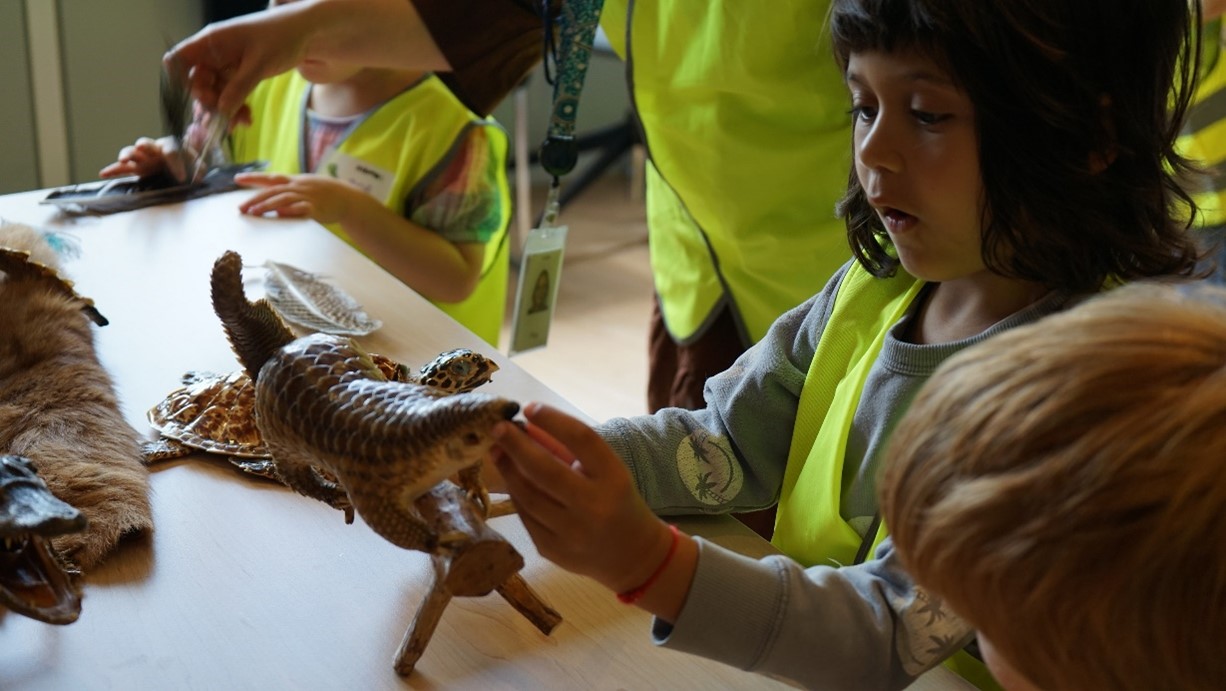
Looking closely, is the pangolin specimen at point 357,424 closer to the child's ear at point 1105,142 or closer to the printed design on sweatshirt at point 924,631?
the printed design on sweatshirt at point 924,631

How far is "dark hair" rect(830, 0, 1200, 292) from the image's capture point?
836mm

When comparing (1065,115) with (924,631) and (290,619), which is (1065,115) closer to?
(924,631)

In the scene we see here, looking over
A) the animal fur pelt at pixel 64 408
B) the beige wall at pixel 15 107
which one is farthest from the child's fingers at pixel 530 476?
the beige wall at pixel 15 107

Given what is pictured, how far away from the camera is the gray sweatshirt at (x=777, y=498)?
73cm

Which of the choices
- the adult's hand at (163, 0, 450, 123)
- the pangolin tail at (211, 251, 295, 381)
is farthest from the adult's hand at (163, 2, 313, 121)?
the pangolin tail at (211, 251, 295, 381)

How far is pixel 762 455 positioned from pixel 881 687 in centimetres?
29

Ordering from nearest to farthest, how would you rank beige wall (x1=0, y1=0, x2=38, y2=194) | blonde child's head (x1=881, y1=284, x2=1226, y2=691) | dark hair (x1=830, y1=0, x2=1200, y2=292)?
1. blonde child's head (x1=881, y1=284, x2=1226, y2=691)
2. dark hair (x1=830, y1=0, x2=1200, y2=292)
3. beige wall (x1=0, y1=0, x2=38, y2=194)

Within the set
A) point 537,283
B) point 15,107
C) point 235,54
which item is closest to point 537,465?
point 537,283

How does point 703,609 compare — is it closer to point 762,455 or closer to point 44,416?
point 762,455

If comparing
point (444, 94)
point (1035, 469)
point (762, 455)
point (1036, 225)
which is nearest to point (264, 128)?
point (444, 94)

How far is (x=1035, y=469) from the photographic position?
0.56m

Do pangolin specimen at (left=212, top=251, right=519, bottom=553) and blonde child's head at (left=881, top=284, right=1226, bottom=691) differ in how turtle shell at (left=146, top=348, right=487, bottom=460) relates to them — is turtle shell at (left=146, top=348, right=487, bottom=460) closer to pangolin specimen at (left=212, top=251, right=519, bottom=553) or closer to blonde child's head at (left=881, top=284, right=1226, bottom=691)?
pangolin specimen at (left=212, top=251, right=519, bottom=553)

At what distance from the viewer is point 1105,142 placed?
0.87m

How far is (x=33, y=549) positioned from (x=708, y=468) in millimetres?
500
